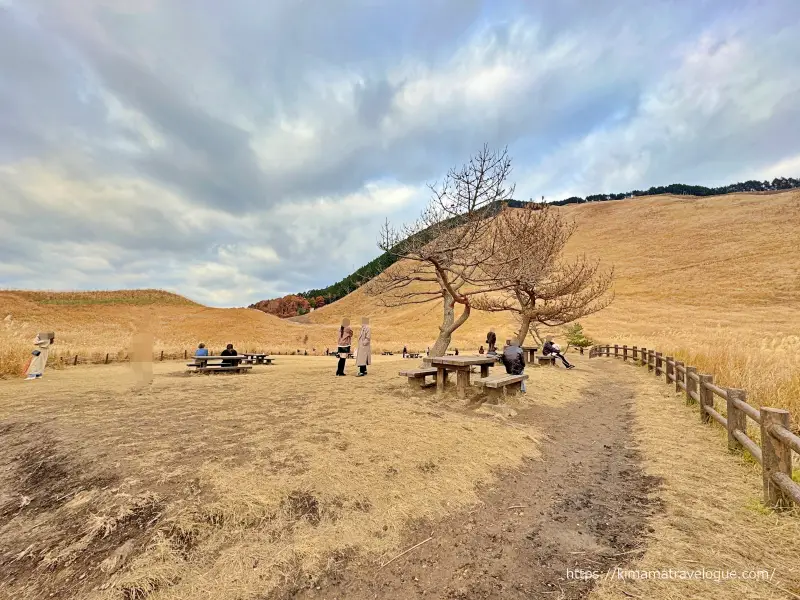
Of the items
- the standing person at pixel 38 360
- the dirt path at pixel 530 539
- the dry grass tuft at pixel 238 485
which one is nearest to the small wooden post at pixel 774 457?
the dirt path at pixel 530 539

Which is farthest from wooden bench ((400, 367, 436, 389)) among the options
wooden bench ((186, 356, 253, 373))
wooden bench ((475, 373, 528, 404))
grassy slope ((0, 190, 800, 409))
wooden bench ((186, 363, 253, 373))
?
wooden bench ((186, 363, 253, 373))

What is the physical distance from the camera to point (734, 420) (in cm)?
560

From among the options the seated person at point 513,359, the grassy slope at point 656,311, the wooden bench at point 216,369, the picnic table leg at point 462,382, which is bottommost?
the wooden bench at point 216,369

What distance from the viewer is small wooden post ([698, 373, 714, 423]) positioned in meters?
7.05

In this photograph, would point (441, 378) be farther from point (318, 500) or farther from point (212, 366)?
point (212, 366)

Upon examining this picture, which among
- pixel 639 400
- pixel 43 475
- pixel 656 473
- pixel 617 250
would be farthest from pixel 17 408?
pixel 617 250

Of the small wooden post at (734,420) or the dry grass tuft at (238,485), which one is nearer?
the dry grass tuft at (238,485)

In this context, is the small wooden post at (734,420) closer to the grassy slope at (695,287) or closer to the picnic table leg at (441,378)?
the grassy slope at (695,287)

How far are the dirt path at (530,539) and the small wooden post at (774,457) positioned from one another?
3.49 feet

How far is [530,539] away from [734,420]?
4.09 meters

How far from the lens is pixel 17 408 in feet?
24.6

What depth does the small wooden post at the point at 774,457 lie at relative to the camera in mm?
3896

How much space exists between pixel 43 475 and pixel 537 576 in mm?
5568

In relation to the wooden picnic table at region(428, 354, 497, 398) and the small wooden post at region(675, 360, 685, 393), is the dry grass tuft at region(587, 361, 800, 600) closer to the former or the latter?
the wooden picnic table at region(428, 354, 497, 398)
